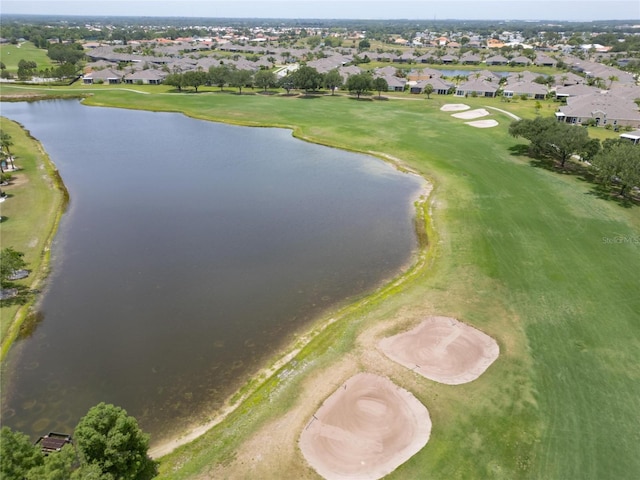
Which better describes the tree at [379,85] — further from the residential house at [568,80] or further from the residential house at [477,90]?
the residential house at [568,80]

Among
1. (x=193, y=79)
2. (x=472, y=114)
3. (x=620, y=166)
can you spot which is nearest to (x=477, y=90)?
(x=472, y=114)

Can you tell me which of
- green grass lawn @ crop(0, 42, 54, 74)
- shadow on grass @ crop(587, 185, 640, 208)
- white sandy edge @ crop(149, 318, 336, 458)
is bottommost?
white sandy edge @ crop(149, 318, 336, 458)

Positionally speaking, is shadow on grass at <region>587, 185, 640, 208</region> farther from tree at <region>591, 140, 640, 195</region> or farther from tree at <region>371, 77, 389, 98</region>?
tree at <region>371, 77, 389, 98</region>

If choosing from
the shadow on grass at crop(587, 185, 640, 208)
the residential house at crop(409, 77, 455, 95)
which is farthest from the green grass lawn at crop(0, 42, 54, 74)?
the shadow on grass at crop(587, 185, 640, 208)

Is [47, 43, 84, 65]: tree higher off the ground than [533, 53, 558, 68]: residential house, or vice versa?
[47, 43, 84, 65]: tree

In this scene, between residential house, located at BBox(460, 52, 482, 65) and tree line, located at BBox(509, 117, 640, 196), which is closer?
tree line, located at BBox(509, 117, 640, 196)

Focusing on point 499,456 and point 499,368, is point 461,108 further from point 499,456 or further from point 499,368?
point 499,456

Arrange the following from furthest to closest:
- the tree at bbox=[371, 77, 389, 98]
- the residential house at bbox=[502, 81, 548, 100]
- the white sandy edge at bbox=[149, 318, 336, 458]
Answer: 1. the residential house at bbox=[502, 81, 548, 100]
2. the tree at bbox=[371, 77, 389, 98]
3. the white sandy edge at bbox=[149, 318, 336, 458]
